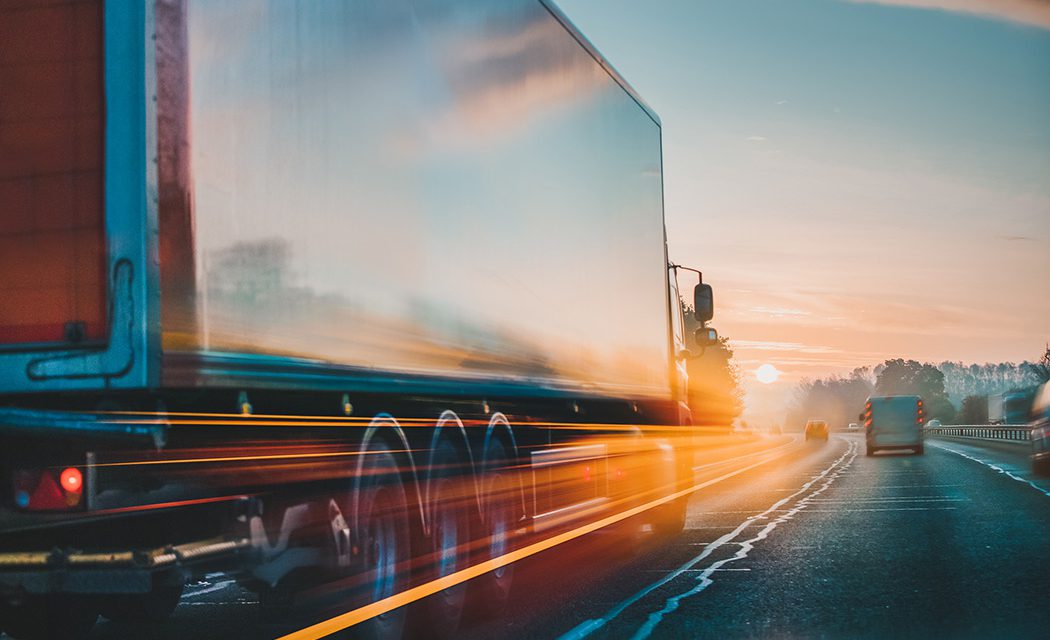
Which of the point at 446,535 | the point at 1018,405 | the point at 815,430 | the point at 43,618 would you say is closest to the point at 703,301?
the point at 446,535

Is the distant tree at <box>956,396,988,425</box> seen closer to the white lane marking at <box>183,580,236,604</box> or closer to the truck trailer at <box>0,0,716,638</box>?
the white lane marking at <box>183,580,236,604</box>

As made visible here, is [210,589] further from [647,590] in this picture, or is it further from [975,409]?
[975,409]

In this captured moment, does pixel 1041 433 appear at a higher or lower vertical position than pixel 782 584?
higher

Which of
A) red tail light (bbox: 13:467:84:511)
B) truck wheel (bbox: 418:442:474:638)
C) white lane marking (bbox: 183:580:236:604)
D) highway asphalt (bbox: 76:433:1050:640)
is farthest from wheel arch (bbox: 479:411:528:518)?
red tail light (bbox: 13:467:84:511)

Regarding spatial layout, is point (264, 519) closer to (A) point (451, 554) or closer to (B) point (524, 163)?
(A) point (451, 554)

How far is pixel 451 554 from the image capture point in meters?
7.78

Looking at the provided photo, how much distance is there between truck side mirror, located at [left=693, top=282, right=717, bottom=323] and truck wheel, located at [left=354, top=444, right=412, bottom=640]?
351 inches

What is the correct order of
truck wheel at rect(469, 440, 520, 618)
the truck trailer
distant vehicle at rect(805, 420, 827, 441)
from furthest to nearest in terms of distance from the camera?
distant vehicle at rect(805, 420, 827, 441), truck wheel at rect(469, 440, 520, 618), the truck trailer

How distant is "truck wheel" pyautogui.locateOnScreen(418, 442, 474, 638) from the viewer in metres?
7.52

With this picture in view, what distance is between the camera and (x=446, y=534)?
7762 millimetres

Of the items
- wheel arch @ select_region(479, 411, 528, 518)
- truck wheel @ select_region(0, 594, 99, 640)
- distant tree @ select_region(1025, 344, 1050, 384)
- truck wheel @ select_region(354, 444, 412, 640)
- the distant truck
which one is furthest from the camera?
distant tree @ select_region(1025, 344, 1050, 384)

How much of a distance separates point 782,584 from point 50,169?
273 inches

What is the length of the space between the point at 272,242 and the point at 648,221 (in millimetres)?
8927

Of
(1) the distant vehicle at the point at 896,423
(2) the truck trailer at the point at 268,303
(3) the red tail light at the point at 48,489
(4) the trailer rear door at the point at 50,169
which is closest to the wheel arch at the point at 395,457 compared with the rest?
(2) the truck trailer at the point at 268,303
